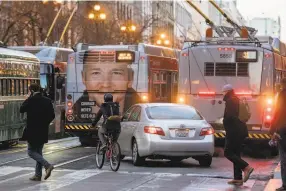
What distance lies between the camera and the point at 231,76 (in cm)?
2145

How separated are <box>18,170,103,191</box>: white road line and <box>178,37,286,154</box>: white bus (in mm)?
6292

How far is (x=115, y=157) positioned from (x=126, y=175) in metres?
0.97

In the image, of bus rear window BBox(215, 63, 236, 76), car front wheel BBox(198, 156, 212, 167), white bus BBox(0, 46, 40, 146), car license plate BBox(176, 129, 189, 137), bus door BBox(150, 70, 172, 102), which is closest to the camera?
car license plate BBox(176, 129, 189, 137)

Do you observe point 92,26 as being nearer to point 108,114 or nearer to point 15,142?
point 15,142

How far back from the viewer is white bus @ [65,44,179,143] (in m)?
24.0

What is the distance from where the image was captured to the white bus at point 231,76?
2098 cm

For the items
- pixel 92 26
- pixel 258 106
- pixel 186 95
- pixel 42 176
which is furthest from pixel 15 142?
pixel 92 26

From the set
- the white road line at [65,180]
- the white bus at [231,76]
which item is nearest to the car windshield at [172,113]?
the white road line at [65,180]

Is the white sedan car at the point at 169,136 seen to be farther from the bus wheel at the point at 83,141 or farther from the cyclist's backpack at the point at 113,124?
the bus wheel at the point at 83,141

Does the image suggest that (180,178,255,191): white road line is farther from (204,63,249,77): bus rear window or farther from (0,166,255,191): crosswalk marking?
(204,63,249,77): bus rear window

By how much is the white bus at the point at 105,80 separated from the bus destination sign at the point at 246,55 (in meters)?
3.68

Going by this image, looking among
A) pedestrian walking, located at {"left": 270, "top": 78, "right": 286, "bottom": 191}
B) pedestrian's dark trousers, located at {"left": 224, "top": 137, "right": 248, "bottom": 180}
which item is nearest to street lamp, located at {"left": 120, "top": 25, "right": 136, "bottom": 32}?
pedestrian's dark trousers, located at {"left": 224, "top": 137, "right": 248, "bottom": 180}

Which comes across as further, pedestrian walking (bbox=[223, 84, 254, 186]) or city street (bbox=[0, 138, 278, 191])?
pedestrian walking (bbox=[223, 84, 254, 186])

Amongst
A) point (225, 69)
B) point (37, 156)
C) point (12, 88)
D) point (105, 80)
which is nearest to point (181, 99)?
point (225, 69)
